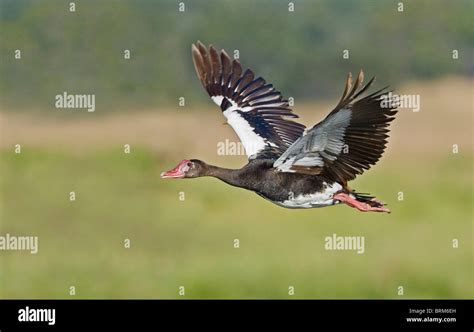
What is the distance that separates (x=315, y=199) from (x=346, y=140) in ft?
2.47

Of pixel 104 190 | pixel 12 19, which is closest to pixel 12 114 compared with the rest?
pixel 104 190

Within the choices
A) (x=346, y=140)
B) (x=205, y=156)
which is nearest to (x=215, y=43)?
(x=205, y=156)

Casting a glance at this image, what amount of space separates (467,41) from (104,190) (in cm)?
1154

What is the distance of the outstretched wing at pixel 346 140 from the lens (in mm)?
10969

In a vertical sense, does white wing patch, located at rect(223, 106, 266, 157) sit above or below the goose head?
above

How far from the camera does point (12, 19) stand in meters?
32.6

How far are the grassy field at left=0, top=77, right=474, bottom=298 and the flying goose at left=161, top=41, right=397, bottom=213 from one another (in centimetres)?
880

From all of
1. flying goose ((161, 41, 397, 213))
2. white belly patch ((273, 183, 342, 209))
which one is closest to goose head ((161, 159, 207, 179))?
flying goose ((161, 41, 397, 213))

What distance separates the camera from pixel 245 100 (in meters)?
13.7

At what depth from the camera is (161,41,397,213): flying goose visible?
1112 cm

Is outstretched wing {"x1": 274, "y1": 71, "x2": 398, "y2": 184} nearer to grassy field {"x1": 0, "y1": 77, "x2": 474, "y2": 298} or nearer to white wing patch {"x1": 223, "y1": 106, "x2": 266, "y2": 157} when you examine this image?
white wing patch {"x1": 223, "y1": 106, "x2": 266, "y2": 157}

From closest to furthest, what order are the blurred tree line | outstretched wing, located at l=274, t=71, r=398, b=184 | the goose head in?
outstretched wing, located at l=274, t=71, r=398, b=184, the goose head, the blurred tree line

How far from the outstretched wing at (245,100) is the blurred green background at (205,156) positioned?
882cm

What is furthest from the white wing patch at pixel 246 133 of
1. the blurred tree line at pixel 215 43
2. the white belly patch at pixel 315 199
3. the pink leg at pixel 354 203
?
the blurred tree line at pixel 215 43
